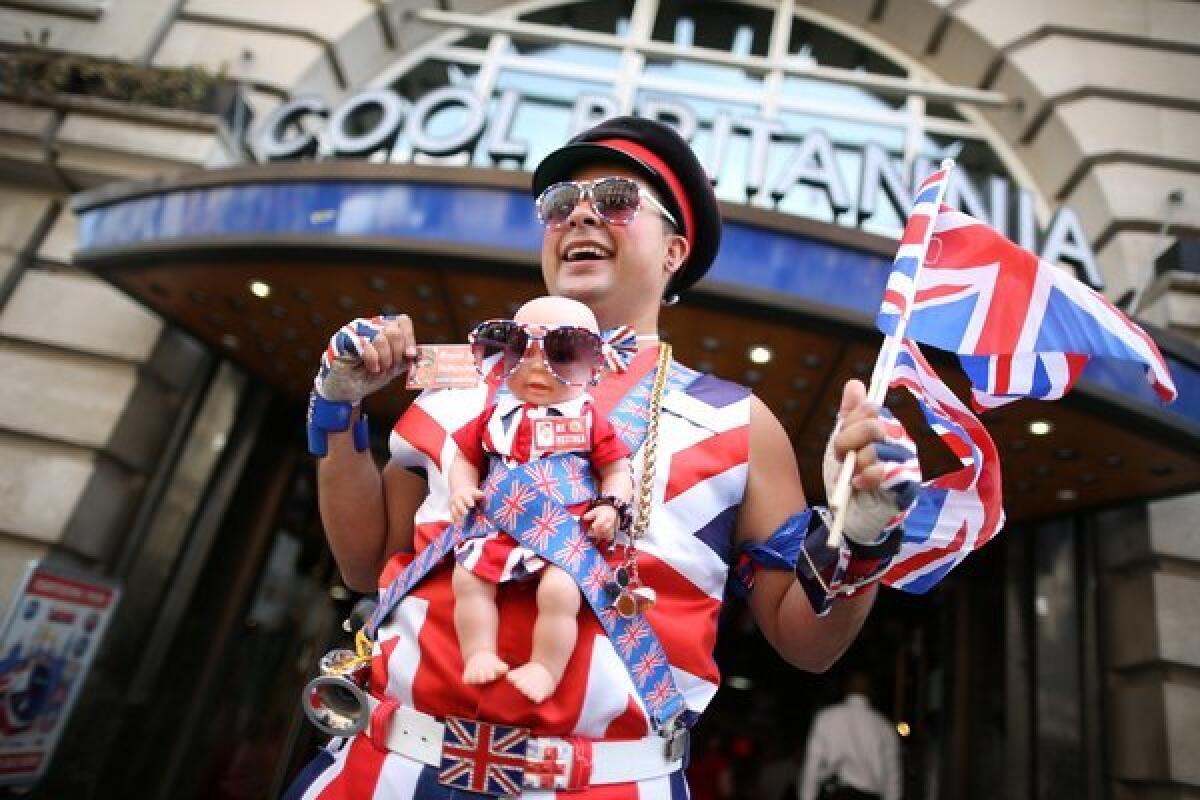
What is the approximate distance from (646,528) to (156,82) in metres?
7.53

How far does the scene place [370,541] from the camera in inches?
71.8

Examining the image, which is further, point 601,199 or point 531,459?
point 601,199

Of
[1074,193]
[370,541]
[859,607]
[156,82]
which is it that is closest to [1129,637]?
[1074,193]

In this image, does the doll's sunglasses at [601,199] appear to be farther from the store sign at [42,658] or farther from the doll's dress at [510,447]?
the store sign at [42,658]

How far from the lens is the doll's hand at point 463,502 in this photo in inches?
54.8

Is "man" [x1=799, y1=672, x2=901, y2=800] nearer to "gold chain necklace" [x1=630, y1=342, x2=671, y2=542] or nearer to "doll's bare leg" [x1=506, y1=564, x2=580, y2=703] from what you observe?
"gold chain necklace" [x1=630, y1=342, x2=671, y2=542]

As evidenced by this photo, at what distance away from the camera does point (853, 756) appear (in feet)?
20.5

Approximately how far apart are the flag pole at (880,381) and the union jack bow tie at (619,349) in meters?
0.43

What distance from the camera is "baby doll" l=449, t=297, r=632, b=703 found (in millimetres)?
1284

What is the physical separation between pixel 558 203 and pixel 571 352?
0.48 metres

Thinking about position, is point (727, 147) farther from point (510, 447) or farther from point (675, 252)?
point (510, 447)

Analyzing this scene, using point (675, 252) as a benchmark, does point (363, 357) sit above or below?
below

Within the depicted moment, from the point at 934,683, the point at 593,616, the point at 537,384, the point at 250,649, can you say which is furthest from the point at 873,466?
the point at 250,649

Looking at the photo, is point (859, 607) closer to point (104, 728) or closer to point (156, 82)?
point (104, 728)
